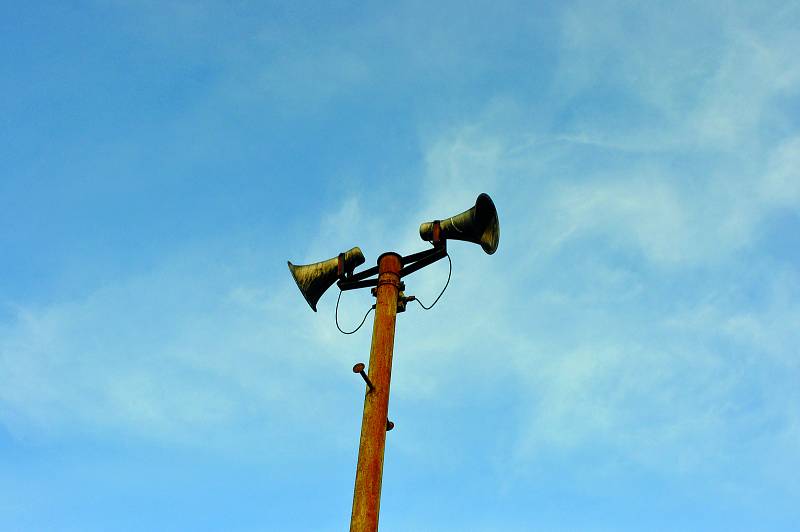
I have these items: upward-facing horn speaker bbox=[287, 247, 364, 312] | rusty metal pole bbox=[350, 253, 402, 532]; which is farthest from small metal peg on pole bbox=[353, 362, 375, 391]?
upward-facing horn speaker bbox=[287, 247, 364, 312]

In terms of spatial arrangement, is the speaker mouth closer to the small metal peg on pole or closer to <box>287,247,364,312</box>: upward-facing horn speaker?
<box>287,247,364,312</box>: upward-facing horn speaker

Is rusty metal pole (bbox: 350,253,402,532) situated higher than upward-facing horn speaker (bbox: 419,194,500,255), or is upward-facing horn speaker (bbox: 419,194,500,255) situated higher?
upward-facing horn speaker (bbox: 419,194,500,255)

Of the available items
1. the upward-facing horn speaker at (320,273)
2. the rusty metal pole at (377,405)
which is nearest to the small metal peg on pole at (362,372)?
the rusty metal pole at (377,405)

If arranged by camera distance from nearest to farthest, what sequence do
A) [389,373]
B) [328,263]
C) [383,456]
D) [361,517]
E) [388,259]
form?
[361,517], [383,456], [389,373], [388,259], [328,263]

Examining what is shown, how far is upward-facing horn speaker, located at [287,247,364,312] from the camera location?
6.46m

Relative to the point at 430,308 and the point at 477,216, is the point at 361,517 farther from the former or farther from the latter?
the point at 477,216

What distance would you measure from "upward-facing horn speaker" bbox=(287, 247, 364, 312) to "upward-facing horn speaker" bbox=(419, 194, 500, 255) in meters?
0.65

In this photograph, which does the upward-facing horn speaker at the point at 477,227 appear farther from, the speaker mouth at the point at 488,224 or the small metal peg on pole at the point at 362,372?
the small metal peg on pole at the point at 362,372

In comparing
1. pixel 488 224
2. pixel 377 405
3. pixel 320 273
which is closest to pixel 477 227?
pixel 488 224

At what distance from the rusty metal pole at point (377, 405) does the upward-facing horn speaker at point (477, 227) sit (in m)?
0.52

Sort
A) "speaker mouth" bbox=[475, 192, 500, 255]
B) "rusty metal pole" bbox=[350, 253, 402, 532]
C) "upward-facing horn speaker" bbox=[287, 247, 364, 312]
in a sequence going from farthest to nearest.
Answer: "upward-facing horn speaker" bbox=[287, 247, 364, 312] < "speaker mouth" bbox=[475, 192, 500, 255] < "rusty metal pole" bbox=[350, 253, 402, 532]

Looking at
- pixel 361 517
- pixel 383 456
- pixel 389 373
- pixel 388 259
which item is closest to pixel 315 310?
pixel 388 259

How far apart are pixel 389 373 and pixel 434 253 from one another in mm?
1318

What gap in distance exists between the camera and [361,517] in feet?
15.0
